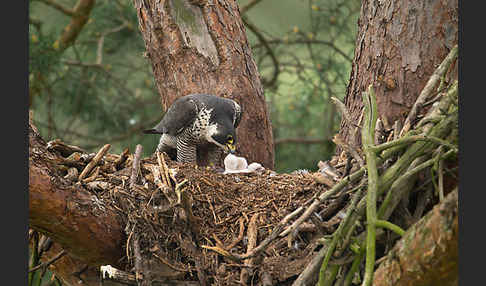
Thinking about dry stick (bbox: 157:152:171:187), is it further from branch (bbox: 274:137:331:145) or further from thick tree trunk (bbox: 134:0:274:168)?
branch (bbox: 274:137:331:145)

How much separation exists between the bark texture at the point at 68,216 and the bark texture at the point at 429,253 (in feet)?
3.69

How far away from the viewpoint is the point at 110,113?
607cm

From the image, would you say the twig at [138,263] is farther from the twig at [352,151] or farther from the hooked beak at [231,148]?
the hooked beak at [231,148]

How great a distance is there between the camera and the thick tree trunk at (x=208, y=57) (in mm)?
3607

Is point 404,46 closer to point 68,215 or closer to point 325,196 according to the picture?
point 325,196

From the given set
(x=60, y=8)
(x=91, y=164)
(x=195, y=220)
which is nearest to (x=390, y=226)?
(x=195, y=220)

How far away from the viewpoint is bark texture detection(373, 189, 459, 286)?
140 centimetres

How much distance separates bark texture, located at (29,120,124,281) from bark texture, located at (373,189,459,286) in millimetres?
1125

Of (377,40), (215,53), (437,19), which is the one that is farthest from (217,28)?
(437,19)

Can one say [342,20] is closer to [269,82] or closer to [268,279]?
[269,82]

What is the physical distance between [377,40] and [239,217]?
1.05 meters

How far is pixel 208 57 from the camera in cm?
363

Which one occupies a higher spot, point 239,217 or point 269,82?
point 269,82

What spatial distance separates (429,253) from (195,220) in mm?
1103
